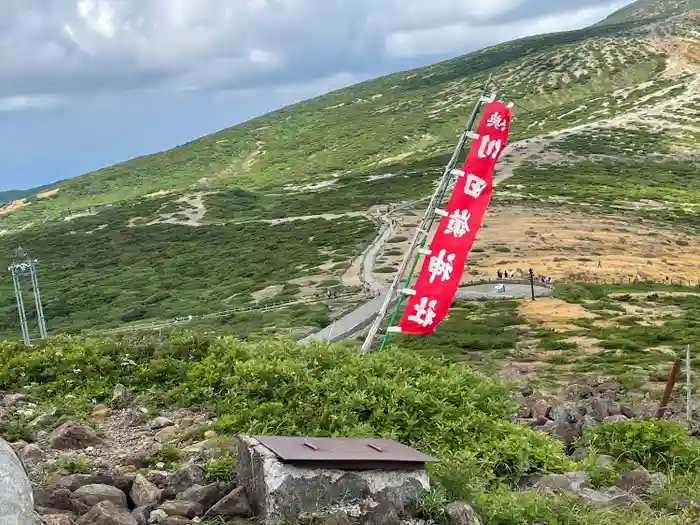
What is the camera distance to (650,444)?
9.02 meters

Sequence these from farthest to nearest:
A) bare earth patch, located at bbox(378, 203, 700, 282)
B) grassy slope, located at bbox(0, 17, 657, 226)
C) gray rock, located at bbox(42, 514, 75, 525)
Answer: grassy slope, located at bbox(0, 17, 657, 226) → bare earth patch, located at bbox(378, 203, 700, 282) → gray rock, located at bbox(42, 514, 75, 525)

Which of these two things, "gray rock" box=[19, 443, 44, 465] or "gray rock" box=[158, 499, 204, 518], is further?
"gray rock" box=[19, 443, 44, 465]

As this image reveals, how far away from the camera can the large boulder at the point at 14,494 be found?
4.58 metres

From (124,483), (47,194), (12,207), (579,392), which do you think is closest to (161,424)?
(124,483)

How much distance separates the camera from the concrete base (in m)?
5.78

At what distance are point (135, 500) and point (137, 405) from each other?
2.91 metres

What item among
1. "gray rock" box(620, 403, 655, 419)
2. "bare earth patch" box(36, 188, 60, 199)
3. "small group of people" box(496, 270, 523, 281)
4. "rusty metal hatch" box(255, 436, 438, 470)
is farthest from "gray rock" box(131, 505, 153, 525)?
"bare earth patch" box(36, 188, 60, 199)

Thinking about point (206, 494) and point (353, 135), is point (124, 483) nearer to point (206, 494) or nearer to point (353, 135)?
point (206, 494)

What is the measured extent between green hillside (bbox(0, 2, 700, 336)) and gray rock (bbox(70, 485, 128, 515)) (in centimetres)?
1009

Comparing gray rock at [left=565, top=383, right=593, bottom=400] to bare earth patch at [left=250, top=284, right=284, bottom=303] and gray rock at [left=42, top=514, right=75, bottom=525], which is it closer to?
gray rock at [left=42, top=514, right=75, bottom=525]

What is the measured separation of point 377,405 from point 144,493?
2.80 m

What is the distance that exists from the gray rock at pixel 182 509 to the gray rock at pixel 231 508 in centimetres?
10

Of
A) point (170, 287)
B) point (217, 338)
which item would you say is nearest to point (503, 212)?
point (170, 287)

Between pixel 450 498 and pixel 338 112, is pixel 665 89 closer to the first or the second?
pixel 338 112
